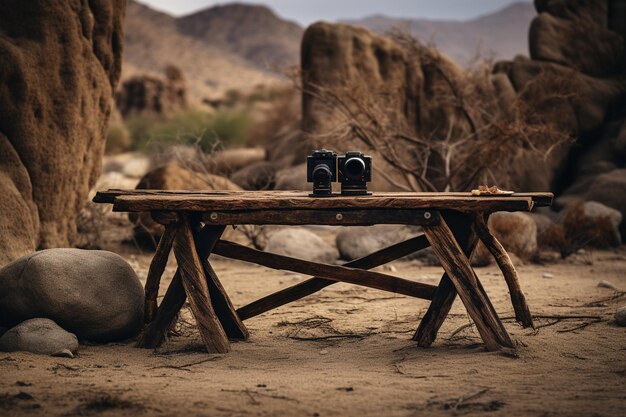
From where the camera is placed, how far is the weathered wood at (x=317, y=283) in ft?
18.1

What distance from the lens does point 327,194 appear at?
5.15 metres

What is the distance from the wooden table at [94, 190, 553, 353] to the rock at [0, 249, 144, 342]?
228 mm

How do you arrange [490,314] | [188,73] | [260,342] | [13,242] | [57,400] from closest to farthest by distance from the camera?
[57,400], [490,314], [260,342], [13,242], [188,73]

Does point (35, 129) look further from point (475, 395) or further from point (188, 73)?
point (188, 73)

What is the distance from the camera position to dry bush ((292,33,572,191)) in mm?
10312

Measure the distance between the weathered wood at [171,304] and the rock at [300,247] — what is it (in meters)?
4.26

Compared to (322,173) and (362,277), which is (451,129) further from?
(322,173)

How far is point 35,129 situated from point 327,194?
3379 mm

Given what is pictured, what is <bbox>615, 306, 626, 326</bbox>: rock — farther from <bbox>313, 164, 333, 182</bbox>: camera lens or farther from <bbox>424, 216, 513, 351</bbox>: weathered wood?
<bbox>313, 164, 333, 182</bbox>: camera lens

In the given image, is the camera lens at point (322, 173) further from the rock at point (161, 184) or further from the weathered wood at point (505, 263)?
the rock at point (161, 184)

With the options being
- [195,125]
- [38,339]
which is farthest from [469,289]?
[195,125]

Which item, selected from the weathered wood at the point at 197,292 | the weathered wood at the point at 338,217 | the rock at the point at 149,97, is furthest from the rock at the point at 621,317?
the rock at the point at 149,97

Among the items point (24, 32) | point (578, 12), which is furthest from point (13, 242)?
point (578, 12)

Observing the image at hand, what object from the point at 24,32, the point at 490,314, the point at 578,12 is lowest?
the point at 490,314
